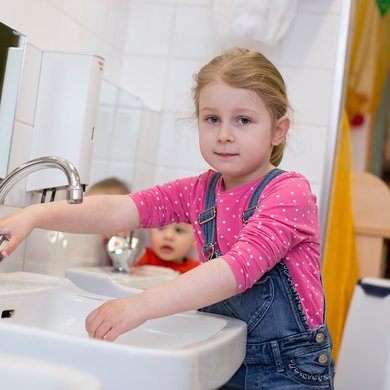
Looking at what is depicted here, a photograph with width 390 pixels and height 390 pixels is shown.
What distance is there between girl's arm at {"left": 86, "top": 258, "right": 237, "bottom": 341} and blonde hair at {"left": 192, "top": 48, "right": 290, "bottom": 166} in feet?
1.01

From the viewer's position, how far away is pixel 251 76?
1.05 metres

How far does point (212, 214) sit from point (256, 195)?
93 mm

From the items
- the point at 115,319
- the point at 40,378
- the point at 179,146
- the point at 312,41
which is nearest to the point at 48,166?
the point at 115,319

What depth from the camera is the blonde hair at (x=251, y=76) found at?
3.45 ft

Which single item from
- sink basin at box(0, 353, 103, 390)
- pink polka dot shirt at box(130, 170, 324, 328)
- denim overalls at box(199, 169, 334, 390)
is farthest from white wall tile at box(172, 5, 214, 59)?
sink basin at box(0, 353, 103, 390)

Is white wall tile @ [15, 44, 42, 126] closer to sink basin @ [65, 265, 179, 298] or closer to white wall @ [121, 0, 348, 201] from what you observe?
sink basin @ [65, 265, 179, 298]

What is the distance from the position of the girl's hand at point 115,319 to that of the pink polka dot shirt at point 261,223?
154mm

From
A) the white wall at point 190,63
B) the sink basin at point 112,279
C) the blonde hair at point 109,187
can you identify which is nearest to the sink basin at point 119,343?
the sink basin at point 112,279

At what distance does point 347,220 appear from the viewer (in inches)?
84.3

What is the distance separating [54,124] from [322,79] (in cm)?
86

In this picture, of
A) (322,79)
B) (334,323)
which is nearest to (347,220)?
(334,323)

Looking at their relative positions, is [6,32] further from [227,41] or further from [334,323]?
[334,323]

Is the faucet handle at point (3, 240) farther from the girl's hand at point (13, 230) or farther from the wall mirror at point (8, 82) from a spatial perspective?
the wall mirror at point (8, 82)

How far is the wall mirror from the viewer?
4.14 feet
